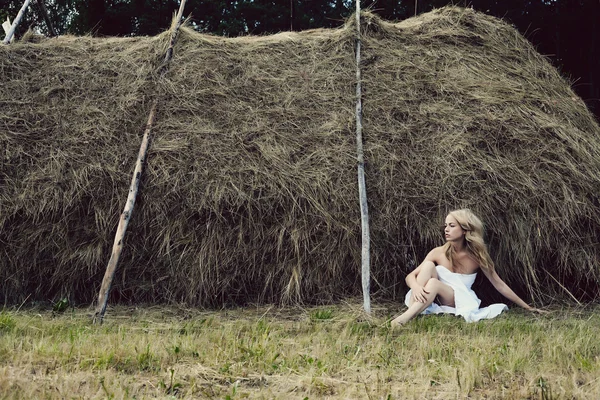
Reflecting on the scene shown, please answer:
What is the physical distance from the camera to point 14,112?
6082 millimetres

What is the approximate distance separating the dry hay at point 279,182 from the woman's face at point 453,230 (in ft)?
1.04

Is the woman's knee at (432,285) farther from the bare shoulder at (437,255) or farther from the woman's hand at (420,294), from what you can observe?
the bare shoulder at (437,255)

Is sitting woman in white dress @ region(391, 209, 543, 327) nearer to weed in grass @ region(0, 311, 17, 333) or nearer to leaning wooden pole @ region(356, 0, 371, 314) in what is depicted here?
leaning wooden pole @ region(356, 0, 371, 314)

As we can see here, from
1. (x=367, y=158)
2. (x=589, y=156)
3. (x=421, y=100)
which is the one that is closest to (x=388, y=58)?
(x=421, y=100)

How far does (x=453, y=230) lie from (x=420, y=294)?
0.64 metres

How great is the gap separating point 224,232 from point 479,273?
239cm

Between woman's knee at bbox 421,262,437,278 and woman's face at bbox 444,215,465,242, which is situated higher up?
woman's face at bbox 444,215,465,242

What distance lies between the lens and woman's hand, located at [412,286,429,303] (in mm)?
4665

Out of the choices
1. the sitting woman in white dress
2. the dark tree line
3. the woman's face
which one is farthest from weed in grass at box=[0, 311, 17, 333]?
the dark tree line

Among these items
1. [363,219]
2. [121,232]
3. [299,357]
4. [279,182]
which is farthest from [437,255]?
[121,232]

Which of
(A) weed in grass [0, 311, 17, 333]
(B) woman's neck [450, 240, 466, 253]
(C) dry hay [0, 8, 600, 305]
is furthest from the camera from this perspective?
(C) dry hay [0, 8, 600, 305]

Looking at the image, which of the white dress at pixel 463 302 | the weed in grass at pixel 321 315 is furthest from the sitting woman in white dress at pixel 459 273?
the weed in grass at pixel 321 315

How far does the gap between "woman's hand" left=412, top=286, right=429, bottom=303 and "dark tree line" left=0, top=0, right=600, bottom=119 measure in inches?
423

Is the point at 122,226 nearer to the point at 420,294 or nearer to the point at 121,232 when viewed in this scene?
the point at 121,232
